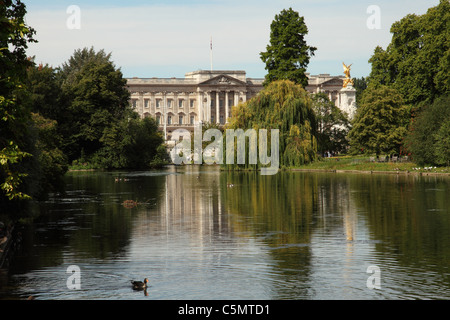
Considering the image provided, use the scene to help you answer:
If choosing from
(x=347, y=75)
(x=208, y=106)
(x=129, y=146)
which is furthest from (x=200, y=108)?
(x=129, y=146)

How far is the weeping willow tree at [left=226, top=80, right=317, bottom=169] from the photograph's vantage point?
2542 inches

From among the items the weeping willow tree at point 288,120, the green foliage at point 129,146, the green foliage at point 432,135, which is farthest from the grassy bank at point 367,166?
the green foliage at point 129,146

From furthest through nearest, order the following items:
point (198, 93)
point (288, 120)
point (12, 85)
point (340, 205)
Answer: point (198, 93), point (288, 120), point (340, 205), point (12, 85)

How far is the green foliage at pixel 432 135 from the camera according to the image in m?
57.0

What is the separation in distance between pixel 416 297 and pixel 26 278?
8.63 metres

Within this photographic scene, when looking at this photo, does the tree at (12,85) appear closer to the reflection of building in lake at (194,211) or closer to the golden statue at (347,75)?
the reflection of building in lake at (194,211)

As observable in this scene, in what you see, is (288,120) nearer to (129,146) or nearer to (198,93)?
(129,146)

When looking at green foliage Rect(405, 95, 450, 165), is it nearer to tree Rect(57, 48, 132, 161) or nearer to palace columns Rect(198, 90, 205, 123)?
tree Rect(57, 48, 132, 161)

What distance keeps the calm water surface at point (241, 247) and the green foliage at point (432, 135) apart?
19.5 m

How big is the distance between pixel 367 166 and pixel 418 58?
34.4 ft

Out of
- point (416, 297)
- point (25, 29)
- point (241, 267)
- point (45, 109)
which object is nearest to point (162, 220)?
point (241, 267)

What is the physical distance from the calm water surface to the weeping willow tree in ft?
85.2

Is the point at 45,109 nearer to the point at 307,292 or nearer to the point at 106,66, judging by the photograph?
the point at 106,66

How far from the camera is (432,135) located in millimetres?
58250
